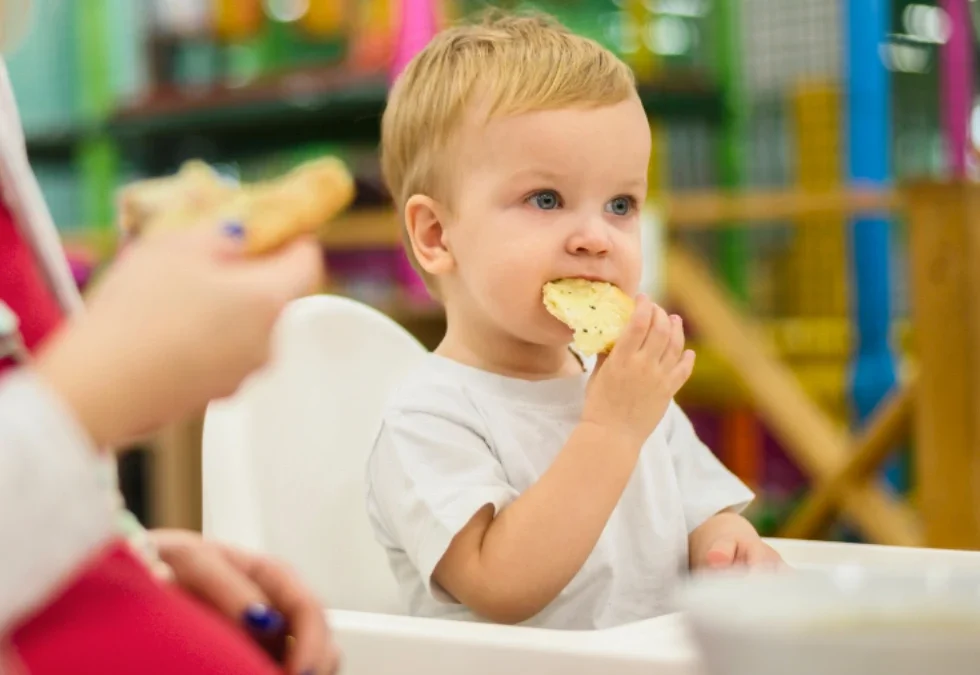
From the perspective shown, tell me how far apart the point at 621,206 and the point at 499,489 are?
237 mm

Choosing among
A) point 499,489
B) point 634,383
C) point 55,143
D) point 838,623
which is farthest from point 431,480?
point 55,143

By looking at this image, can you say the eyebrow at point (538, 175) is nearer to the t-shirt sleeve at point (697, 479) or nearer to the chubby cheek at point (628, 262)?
the chubby cheek at point (628, 262)

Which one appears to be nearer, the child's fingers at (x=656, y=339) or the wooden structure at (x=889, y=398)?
the child's fingers at (x=656, y=339)

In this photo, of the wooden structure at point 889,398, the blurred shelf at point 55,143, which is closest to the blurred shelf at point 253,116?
the blurred shelf at point 55,143

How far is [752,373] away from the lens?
2521mm

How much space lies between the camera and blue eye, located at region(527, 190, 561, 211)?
0.94m

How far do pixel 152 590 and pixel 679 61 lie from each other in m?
3.34

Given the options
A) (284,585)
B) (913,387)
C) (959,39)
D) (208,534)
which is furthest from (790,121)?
(284,585)

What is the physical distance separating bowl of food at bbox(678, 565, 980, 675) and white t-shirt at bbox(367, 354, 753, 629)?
45 cm

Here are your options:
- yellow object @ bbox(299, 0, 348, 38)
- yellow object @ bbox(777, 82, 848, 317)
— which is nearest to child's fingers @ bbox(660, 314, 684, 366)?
yellow object @ bbox(777, 82, 848, 317)

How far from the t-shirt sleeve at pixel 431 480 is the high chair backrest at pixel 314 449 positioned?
0.08 meters

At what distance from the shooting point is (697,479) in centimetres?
104

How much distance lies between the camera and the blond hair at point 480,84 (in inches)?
36.9

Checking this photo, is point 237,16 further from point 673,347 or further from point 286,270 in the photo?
point 286,270
